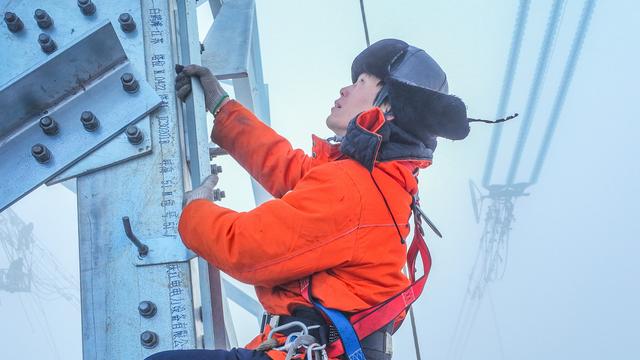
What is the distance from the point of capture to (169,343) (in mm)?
1403

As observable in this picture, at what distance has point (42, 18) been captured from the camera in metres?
1.49

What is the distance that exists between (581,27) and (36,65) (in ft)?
38.7

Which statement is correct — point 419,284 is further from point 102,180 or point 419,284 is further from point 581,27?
point 581,27

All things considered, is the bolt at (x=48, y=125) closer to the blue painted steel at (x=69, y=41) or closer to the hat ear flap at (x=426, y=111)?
the blue painted steel at (x=69, y=41)

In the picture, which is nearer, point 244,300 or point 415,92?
point 415,92

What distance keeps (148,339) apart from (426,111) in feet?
3.54

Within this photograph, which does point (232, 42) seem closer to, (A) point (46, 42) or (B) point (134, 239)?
(A) point (46, 42)

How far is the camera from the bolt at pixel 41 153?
4.90ft

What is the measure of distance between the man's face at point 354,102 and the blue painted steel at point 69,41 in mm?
731

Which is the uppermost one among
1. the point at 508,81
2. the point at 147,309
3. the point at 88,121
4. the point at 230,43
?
the point at 508,81

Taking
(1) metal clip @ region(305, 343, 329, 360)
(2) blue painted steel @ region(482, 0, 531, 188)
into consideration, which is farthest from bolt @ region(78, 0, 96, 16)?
(2) blue painted steel @ region(482, 0, 531, 188)

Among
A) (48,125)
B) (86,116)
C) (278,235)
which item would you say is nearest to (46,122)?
(48,125)

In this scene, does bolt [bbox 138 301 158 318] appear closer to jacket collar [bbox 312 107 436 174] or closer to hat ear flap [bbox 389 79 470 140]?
jacket collar [bbox 312 107 436 174]

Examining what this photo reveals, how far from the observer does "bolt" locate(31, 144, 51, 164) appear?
1.49 m
